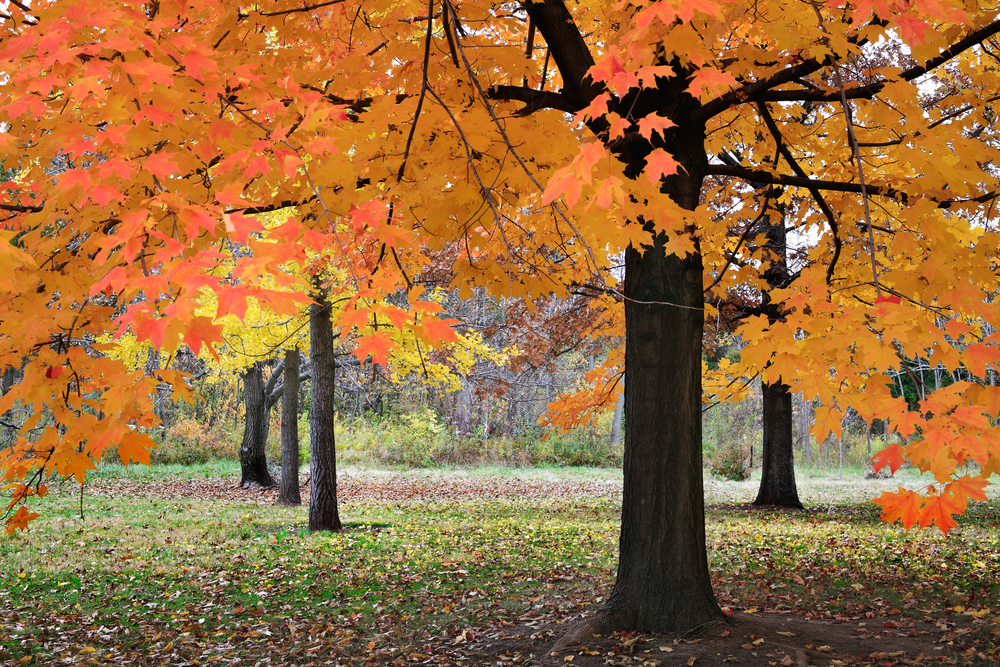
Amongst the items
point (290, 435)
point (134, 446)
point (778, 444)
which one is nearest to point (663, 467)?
point (134, 446)

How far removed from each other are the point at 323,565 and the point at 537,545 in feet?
8.62

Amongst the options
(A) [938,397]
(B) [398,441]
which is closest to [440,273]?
(A) [938,397]

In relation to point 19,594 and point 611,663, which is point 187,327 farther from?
point 19,594

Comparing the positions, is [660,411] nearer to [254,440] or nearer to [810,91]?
[810,91]

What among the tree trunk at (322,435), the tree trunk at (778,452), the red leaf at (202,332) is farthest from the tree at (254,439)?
the red leaf at (202,332)

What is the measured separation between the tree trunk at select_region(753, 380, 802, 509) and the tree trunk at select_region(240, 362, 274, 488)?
10.9 metres

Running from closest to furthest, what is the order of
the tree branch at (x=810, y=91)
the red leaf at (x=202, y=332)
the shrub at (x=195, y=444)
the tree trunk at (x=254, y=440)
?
the red leaf at (x=202, y=332) → the tree branch at (x=810, y=91) → the tree trunk at (x=254, y=440) → the shrub at (x=195, y=444)

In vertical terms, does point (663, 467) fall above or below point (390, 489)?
above

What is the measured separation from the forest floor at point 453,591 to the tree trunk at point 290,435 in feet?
4.26

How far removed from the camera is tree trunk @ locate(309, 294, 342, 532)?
384 inches

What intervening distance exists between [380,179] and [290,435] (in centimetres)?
958

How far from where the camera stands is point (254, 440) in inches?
633

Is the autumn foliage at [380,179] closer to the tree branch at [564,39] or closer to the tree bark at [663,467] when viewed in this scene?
the tree branch at [564,39]

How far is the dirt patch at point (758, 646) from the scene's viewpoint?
393 centimetres
